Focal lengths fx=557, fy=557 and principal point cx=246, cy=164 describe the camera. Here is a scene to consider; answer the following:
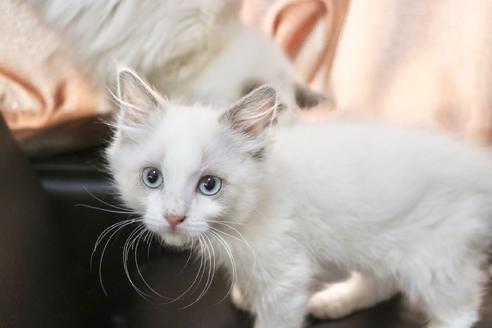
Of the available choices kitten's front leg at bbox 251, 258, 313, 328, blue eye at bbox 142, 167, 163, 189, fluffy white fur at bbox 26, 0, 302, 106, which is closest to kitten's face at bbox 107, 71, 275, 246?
blue eye at bbox 142, 167, 163, 189

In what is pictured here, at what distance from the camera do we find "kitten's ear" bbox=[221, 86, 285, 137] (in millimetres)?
781

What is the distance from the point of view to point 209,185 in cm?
79

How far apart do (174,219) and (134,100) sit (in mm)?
203

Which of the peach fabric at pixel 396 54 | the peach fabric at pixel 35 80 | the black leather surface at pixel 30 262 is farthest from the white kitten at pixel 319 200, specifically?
the peach fabric at pixel 35 80

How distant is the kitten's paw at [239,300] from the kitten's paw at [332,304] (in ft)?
0.38

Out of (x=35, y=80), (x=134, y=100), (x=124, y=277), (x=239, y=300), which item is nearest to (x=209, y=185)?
(x=134, y=100)

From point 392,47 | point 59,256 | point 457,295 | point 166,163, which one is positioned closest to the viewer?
point 166,163

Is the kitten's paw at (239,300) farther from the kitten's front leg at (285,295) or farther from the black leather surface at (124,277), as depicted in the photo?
the kitten's front leg at (285,295)

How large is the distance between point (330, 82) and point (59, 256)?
0.85 metres

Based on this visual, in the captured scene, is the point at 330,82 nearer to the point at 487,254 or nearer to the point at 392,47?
the point at 392,47

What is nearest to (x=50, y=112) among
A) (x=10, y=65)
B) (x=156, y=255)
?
(x=10, y=65)

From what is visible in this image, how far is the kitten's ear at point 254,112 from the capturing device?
2.56ft

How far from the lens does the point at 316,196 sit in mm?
883

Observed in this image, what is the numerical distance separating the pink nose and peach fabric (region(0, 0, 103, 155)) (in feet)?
2.36
